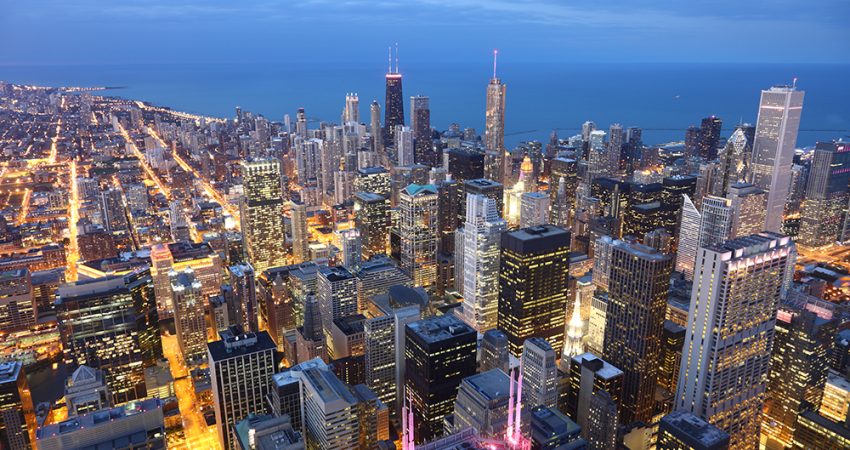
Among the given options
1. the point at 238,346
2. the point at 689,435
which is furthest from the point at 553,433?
the point at 238,346

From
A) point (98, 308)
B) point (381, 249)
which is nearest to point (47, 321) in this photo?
point (98, 308)

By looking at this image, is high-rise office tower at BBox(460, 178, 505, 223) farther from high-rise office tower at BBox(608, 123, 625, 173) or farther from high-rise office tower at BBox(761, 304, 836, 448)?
high-rise office tower at BBox(608, 123, 625, 173)

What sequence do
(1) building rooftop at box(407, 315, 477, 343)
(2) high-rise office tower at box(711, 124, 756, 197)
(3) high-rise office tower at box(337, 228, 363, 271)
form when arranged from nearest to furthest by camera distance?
(1) building rooftop at box(407, 315, 477, 343) < (3) high-rise office tower at box(337, 228, 363, 271) < (2) high-rise office tower at box(711, 124, 756, 197)

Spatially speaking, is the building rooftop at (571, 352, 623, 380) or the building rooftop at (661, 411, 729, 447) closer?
the building rooftop at (661, 411, 729, 447)

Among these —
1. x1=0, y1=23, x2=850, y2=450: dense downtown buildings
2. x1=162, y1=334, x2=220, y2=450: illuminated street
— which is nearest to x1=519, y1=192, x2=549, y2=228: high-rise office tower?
x1=0, y1=23, x2=850, y2=450: dense downtown buildings

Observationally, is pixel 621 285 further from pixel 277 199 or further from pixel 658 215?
pixel 277 199

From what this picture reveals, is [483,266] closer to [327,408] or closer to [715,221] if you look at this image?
[327,408]
